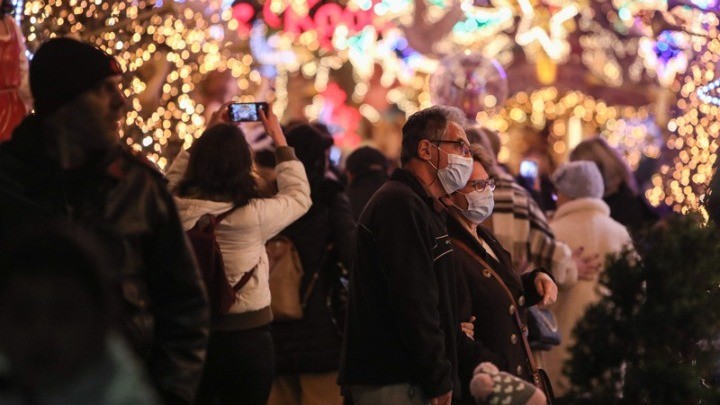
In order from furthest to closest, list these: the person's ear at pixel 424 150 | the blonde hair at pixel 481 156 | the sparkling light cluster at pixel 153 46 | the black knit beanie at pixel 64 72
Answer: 1. the sparkling light cluster at pixel 153 46
2. the blonde hair at pixel 481 156
3. the person's ear at pixel 424 150
4. the black knit beanie at pixel 64 72

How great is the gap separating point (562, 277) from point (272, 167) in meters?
2.18

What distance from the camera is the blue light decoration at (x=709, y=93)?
396 inches

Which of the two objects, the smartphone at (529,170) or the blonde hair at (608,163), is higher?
the smartphone at (529,170)

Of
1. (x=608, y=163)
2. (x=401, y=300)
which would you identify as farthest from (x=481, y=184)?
(x=608, y=163)

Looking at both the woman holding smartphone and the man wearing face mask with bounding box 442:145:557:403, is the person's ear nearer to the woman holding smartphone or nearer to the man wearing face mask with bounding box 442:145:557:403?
the man wearing face mask with bounding box 442:145:557:403

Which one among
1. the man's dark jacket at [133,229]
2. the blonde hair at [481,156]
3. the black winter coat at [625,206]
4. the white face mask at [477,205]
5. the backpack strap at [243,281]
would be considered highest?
the man's dark jacket at [133,229]

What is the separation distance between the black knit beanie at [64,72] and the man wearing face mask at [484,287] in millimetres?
2588

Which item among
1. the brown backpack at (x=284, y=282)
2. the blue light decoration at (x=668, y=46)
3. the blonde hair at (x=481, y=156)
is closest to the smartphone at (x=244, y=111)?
the brown backpack at (x=284, y=282)

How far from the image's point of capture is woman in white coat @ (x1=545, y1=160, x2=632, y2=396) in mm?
11008

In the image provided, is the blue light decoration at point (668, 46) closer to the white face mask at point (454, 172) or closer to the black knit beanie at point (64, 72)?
the white face mask at point (454, 172)

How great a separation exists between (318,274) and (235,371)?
2.00m

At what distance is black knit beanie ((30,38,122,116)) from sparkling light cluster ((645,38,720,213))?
19.5 ft

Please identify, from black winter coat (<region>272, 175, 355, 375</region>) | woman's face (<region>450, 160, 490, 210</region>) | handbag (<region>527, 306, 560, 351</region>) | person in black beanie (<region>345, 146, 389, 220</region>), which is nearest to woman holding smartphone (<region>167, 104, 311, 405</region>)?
woman's face (<region>450, 160, 490, 210</region>)

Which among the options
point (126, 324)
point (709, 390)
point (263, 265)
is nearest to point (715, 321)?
point (709, 390)
